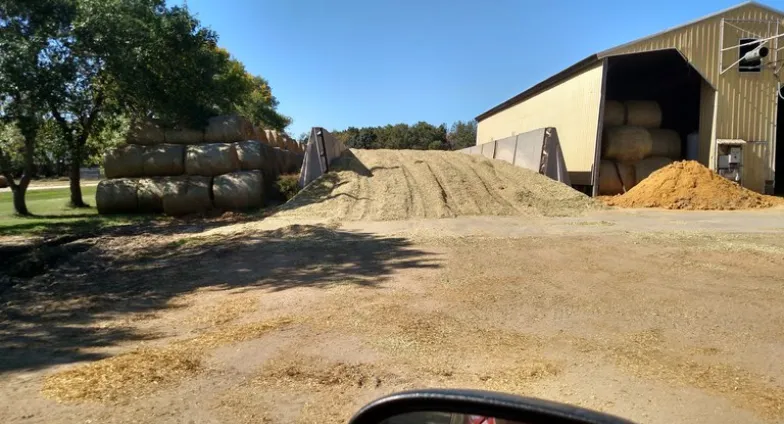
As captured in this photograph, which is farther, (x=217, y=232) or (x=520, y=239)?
(x=217, y=232)

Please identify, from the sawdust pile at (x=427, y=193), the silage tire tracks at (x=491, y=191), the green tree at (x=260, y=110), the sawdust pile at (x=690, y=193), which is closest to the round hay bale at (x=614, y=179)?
the sawdust pile at (x=690, y=193)

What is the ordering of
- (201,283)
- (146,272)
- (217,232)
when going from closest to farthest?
(201,283)
(146,272)
(217,232)

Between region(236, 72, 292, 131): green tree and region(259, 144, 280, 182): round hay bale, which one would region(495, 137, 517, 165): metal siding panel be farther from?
region(236, 72, 292, 131): green tree

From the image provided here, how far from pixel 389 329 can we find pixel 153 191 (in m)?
14.5

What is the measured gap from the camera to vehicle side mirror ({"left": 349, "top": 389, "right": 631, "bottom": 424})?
118cm

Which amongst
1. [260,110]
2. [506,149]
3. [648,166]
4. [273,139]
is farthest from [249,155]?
[260,110]

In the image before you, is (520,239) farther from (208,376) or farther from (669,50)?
(669,50)

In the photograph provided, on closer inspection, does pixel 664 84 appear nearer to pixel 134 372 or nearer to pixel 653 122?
pixel 653 122

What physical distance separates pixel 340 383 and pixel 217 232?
10073mm

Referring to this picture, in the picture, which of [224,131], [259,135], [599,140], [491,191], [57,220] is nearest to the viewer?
[57,220]

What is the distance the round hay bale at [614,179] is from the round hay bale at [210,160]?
15404mm

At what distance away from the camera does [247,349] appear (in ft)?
16.4

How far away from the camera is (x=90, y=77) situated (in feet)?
55.3

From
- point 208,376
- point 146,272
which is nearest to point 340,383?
point 208,376
